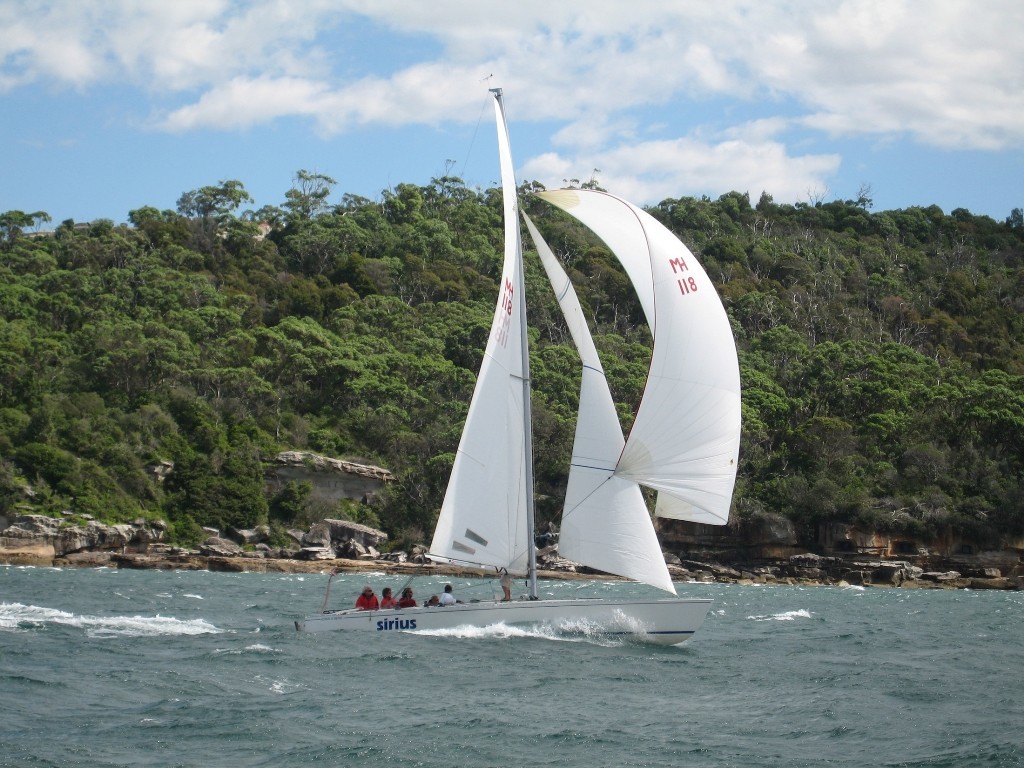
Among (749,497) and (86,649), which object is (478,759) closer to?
(86,649)

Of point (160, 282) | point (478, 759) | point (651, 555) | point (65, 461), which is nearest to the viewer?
point (478, 759)

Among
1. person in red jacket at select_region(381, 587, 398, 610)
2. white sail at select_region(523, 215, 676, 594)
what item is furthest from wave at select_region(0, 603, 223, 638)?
white sail at select_region(523, 215, 676, 594)

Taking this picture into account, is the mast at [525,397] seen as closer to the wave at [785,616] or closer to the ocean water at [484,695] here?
the ocean water at [484,695]

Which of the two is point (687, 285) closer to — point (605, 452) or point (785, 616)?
point (605, 452)

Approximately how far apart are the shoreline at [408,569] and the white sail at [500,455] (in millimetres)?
21395

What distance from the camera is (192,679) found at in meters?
17.7

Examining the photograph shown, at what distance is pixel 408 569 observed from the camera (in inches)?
1966

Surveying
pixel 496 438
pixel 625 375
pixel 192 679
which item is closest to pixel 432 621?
pixel 496 438

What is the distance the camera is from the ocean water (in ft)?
46.5

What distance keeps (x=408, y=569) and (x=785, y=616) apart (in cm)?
2109

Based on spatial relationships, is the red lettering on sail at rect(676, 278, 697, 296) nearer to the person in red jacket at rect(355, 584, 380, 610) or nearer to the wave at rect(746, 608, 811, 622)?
the person in red jacket at rect(355, 584, 380, 610)

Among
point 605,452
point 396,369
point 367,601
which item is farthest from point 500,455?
point 396,369

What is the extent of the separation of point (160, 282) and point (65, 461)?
22.9m

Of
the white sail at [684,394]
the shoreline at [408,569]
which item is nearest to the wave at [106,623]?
the white sail at [684,394]
